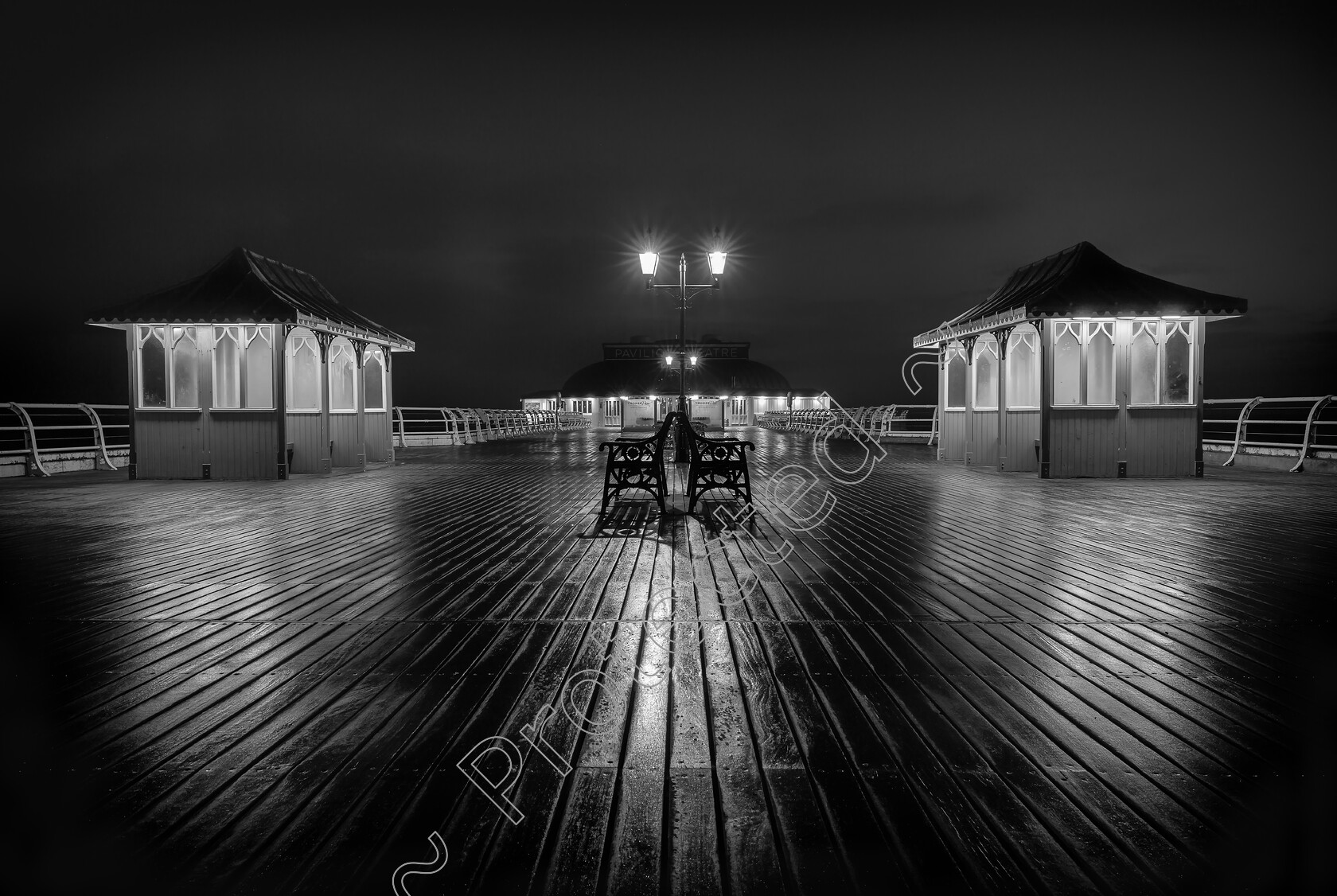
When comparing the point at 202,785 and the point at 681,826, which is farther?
the point at 202,785

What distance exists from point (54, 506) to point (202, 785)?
8639 millimetres

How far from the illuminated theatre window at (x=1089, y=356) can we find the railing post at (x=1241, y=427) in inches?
145

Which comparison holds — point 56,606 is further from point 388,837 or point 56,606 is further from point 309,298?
point 309,298

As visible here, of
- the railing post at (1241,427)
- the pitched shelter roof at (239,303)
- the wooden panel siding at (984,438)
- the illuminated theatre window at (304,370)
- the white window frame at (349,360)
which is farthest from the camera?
the white window frame at (349,360)

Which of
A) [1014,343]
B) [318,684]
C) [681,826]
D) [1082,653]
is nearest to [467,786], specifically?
[681,826]

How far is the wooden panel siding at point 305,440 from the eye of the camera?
1301cm

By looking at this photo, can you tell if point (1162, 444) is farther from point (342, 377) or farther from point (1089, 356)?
point (342, 377)

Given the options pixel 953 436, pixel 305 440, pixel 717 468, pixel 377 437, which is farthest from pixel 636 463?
pixel 953 436

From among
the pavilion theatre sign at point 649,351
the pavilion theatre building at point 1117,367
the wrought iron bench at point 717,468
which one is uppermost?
the pavilion theatre sign at point 649,351

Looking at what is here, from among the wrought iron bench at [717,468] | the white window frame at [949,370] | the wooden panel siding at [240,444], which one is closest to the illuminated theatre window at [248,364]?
the wooden panel siding at [240,444]

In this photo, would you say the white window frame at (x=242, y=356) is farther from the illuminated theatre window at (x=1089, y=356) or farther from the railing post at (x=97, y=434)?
the illuminated theatre window at (x=1089, y=356)

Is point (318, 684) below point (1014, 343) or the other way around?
below

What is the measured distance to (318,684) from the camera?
2.89m

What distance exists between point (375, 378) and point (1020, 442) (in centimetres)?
1382
